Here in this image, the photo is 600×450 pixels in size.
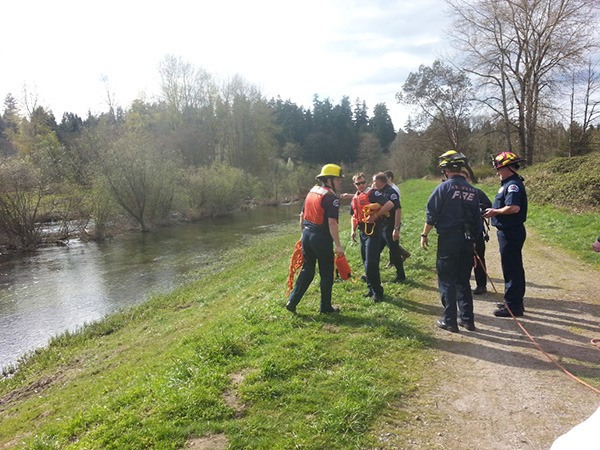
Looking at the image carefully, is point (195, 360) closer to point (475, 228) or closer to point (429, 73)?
point (475, 228)

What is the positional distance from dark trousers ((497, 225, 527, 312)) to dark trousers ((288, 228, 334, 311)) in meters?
2.62

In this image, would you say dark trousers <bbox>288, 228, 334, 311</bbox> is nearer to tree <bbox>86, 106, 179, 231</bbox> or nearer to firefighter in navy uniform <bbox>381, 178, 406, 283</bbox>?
firefighter in navy uniform <bbox>381, 178, 406, 283</bbox>

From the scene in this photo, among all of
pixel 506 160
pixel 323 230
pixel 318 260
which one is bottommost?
pixel 318 260

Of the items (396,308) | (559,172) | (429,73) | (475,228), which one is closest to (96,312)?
(396,308)

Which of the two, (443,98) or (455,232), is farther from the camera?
(443,98)

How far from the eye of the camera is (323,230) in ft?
21.1

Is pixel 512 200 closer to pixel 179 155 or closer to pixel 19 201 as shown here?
pixel 19 201

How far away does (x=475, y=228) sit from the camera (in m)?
5.82

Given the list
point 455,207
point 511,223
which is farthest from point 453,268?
point 511,223

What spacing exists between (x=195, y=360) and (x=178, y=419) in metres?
1.40

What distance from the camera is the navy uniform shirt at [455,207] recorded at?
5.75m

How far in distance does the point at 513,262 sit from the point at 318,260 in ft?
9.69

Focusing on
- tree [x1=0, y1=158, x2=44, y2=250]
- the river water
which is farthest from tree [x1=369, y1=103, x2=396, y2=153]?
tree [x1=0, y1=158, x2=44, y2=250]

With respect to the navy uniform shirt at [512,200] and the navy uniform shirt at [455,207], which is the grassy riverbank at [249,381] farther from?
the navy uniform shirt at [512,200]
